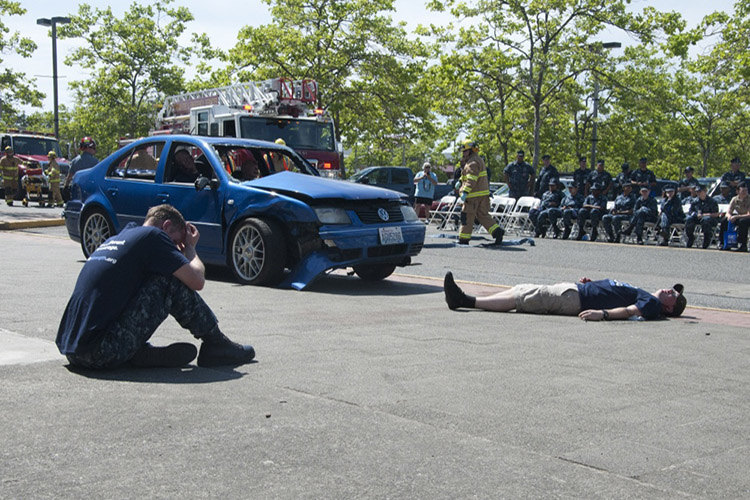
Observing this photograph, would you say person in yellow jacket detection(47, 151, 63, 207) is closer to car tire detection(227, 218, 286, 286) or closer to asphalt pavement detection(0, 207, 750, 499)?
car tire detection(227, 218, 286, 286)

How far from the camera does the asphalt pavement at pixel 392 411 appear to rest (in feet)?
11.5

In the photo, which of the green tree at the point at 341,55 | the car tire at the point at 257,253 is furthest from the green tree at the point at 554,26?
the car tire at the point at 257,253

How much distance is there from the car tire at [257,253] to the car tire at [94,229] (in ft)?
7.28

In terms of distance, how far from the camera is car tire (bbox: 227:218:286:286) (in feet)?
31.1

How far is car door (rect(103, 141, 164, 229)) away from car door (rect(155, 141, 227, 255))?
284 mm

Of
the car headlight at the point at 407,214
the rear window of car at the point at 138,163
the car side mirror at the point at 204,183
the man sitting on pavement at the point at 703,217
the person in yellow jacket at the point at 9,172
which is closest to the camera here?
the car side mirror at the point at 204,183

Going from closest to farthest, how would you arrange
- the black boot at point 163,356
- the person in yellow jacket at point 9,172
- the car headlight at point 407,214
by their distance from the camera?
the black boot at point 163,356 < the car headlight at point 407,214 < the person in yellow jacket at point 9,172

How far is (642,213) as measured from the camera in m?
18.5

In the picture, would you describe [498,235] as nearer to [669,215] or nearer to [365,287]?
[669,215]

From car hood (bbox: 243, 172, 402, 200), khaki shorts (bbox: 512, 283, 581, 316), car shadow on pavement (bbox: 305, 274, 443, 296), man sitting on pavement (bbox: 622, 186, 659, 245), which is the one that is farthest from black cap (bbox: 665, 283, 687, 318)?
man sitting on pavement (bbox: 622, 186, 659, 245)

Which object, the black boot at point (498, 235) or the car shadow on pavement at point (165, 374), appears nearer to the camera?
the car shadow on pavement at point (165, 374)

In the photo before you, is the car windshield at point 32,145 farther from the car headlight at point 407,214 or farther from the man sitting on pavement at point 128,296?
the man sitting on pavement at point 128,296

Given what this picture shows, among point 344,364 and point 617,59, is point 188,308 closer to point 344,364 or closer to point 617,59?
point 344,364

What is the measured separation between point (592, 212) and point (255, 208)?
37.1 ft
